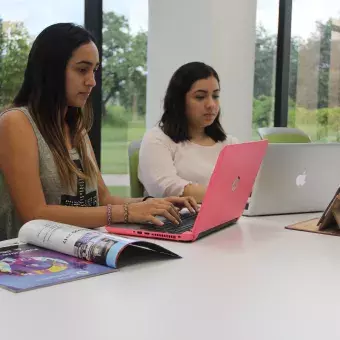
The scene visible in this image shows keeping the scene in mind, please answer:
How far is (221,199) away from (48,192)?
24.0 inches

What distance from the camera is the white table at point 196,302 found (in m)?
0.81

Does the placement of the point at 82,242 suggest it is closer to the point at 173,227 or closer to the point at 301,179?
the point at 173,227

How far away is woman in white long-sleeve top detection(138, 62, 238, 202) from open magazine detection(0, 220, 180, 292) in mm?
1063

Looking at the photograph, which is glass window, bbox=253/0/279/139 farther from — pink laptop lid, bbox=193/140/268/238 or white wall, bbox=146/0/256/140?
pink laptop lid, bbox=193/140/268/238

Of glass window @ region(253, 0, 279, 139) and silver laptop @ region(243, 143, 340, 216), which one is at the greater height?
glass window @ region(253, 0, 279, 139)

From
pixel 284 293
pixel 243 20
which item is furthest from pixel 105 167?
pixel 284 293

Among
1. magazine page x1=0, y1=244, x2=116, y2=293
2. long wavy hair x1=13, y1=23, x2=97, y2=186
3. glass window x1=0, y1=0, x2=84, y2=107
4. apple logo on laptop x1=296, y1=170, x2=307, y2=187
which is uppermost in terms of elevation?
glass window x1=0, y1=0, x2=84, y2=107

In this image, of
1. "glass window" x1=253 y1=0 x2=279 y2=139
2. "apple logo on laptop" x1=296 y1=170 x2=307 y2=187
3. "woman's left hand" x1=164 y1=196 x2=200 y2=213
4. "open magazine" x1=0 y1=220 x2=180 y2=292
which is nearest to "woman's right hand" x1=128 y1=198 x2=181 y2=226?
"woman's left hand" x1=164 y1=196 x2=200 y2=213

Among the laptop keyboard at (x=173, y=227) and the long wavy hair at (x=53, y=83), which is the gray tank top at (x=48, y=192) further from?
the laptop keyboard at (x=173, y=227)

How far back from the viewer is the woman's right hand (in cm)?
147

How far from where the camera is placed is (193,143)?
2494 millimetres

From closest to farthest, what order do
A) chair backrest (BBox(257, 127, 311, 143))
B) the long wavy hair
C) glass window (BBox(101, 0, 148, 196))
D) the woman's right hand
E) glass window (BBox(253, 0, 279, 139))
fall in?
the woman's right hand
the long wavy hair
chair backrest (BBox(257, 127, 311, 143))
glass window (BBox(101, 0, 148, 196))
glass window (BBox(253, 0, 279, 139))

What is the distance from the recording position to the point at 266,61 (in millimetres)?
4566

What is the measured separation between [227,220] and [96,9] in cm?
233
